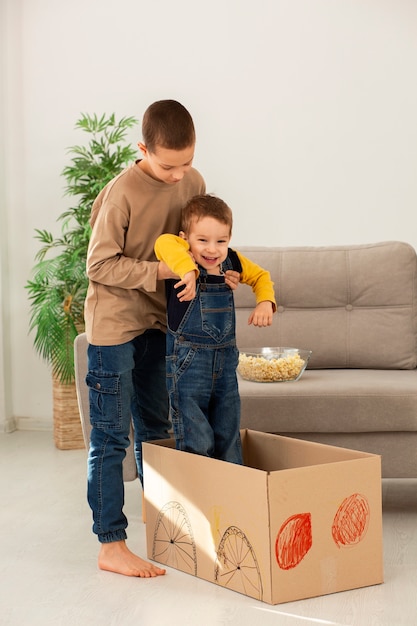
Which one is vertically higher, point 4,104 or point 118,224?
point 4,104

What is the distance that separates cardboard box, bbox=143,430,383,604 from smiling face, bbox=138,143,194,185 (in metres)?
0.69

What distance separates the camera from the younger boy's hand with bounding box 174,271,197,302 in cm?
210

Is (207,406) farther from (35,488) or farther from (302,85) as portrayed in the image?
(302,85)

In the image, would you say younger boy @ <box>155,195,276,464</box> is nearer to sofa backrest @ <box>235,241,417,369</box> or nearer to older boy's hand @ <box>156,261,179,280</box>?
older boy's hand @ <box>156,261,179,280</box>

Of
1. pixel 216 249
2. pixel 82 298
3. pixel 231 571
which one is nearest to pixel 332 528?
pixel 231 571

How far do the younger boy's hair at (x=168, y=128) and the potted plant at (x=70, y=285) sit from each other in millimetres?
1870

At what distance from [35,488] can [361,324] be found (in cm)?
135

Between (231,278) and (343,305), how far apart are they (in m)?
1.16

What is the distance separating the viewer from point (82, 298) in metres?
4.11

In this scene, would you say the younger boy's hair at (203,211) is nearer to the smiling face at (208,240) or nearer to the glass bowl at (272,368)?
the smiling face at (208,240)

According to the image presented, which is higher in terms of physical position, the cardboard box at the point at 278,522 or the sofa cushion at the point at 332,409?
the sofa cushion at the point at 332,409

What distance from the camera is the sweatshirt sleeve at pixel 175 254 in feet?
6.94

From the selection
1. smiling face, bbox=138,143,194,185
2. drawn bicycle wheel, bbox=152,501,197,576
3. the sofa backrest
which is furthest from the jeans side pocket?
the sofa backrest

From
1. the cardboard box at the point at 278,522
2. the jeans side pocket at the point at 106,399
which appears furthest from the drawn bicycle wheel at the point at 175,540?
the jeans side pocket at the point at 106,399
